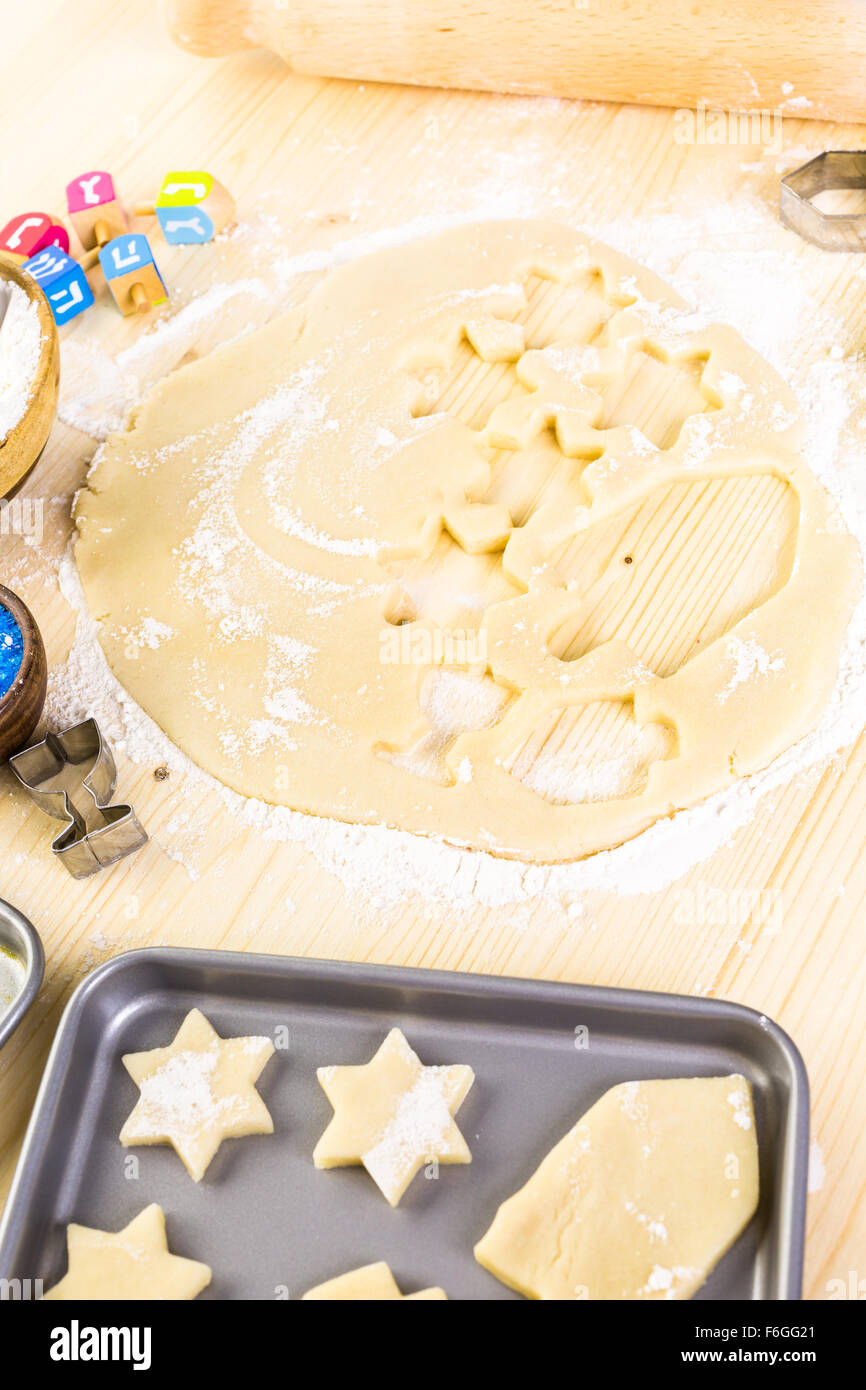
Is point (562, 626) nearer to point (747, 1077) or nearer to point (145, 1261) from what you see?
point (747, 1077)

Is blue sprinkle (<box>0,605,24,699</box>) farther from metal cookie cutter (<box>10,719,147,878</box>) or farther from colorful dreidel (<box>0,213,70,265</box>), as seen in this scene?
colorful dreidel (<box>0,213,70,265</box>)

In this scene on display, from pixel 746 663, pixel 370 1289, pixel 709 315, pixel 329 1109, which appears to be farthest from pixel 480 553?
pixel 370 1289

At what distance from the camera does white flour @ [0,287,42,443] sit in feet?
3.72

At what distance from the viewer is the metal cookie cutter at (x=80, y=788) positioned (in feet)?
3.46

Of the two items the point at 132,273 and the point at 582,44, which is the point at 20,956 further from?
the point at 582,44

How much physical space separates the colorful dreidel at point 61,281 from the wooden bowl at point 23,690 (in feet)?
1.70

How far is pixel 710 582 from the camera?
3.92ft

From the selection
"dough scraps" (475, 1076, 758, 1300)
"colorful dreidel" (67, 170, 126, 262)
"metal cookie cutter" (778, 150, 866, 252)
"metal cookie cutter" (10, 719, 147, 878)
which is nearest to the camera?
"dough scraps" (475, 1076, 758, 1300)

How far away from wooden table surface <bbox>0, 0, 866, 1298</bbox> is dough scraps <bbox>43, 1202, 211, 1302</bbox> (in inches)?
5.3

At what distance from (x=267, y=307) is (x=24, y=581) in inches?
18.6

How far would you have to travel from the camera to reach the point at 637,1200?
2.78 feet

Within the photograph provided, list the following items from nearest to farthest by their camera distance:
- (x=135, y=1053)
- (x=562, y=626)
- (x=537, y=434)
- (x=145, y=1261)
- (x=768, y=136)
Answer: (x=145, y=1261) < (x=135, y=1053) < (x=562, y=626) < (x=537, y=434) < (x=768, y=136)

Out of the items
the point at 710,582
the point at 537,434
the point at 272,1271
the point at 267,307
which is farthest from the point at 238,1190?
the point at 267,307

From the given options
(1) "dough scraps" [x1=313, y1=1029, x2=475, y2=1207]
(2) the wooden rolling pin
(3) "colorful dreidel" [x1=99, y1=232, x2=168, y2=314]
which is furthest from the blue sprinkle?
(2) the wooden rolling pin
